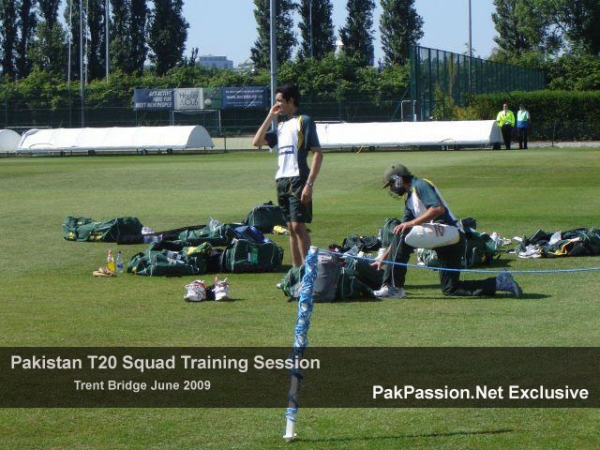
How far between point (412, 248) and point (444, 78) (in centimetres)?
4590

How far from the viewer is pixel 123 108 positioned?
228 ft

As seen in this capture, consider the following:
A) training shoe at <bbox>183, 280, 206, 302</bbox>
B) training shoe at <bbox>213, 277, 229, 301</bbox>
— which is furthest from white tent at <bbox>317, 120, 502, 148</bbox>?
training shoe at <bbox>183, 280, 206, 302</bbox>

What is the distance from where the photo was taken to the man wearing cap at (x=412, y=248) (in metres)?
11.2

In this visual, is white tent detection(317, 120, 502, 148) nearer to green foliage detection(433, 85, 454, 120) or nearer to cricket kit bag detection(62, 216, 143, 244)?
green foliage detection(433, 85, 454, 120)

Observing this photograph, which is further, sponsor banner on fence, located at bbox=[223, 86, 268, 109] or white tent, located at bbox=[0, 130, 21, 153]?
sponsor banner on fence, located at bbox=[223, 86, 268, 109]

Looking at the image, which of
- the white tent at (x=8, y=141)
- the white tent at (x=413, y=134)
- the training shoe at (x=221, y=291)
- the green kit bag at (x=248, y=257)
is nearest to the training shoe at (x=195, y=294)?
the training shoe at (x=221, y=291)

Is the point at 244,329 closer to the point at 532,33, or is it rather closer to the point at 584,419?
the point at 584,419

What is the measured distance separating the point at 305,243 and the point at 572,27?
311 ft

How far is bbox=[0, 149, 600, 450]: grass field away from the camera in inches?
263

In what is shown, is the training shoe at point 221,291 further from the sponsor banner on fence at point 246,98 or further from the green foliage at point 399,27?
the green foliage at point 399,27

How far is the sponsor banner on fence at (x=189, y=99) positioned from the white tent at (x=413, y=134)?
801 inches

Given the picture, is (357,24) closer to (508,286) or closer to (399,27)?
(399,27)

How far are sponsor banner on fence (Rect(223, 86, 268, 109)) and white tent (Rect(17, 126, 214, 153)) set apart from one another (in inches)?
633

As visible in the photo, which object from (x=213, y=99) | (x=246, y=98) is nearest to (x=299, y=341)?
(x=246, y=98)
